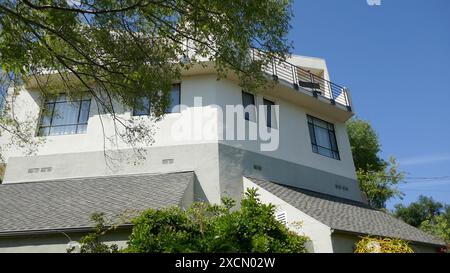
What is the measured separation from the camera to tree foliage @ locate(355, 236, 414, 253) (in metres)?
11.0

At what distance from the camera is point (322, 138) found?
19.8m

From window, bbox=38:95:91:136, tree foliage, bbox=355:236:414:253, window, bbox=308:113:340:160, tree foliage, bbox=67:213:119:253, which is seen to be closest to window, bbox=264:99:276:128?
window, bbox=308:113:340:160

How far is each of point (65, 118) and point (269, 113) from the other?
34.0ft

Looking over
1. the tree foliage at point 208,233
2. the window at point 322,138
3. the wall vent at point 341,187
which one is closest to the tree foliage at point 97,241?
the tree foliage at point 208,233

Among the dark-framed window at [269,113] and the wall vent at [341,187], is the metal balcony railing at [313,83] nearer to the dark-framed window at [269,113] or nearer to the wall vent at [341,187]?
the dark-framed window at [269,113]

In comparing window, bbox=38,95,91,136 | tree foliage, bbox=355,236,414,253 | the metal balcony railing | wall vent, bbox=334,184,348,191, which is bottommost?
tree foliage, bbox=355,236,414,253

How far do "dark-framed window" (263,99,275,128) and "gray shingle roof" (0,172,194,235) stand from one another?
17.5ft

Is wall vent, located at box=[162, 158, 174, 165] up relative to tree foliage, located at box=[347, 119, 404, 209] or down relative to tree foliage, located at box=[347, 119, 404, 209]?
down

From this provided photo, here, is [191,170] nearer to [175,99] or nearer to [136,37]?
[175,99]

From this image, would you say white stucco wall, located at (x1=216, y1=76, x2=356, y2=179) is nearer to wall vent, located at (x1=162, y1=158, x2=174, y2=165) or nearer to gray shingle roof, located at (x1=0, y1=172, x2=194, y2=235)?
wall vent, located at (x1=162, y1=158, x2=174, y2=165)

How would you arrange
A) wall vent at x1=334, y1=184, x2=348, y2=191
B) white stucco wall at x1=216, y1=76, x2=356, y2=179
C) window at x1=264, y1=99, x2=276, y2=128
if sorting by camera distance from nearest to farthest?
white stucco wall at x1=216, y1=76, x2=356, y2=179
window at x1=264, y1=99, x2=276, y2=128
wall vent at x1=334, y1=184, x2=348, y2=191

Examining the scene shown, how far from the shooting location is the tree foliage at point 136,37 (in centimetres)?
797

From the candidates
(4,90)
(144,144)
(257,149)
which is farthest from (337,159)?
(4,90)
